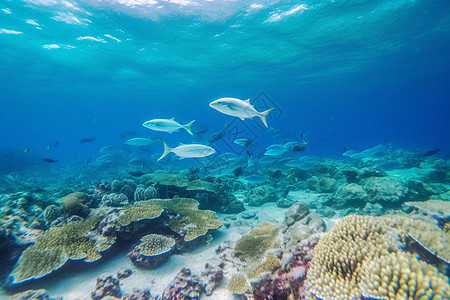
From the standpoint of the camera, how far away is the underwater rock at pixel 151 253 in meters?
4.00

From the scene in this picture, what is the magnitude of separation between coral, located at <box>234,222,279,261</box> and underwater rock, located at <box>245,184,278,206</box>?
373 centimetres

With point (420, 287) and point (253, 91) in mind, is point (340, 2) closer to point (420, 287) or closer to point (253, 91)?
point (420, 287)

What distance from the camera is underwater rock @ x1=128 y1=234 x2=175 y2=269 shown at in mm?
4000

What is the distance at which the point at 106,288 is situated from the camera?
3.33 metres

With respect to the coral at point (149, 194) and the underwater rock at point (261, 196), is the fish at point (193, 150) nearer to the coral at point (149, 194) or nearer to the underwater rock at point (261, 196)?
the coral at point (149, 194)

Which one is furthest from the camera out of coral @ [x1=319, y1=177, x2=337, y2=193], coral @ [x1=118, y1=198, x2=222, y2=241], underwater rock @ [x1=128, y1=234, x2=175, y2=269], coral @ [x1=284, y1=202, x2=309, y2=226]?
coral @ [x1=319, y1=177, x2=337, y2=193]

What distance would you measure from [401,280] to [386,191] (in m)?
6.34

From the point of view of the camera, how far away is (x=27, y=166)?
2852 centimetres

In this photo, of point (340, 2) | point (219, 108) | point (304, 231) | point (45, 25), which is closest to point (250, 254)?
point (304, 231)

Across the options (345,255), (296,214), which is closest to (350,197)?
(296,214)

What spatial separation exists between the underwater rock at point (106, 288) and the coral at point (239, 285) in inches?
77.8

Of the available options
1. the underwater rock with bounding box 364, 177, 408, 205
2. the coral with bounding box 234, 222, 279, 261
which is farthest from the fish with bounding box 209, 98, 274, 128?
the underwater rock with bounding box 364, 177, 408, 205

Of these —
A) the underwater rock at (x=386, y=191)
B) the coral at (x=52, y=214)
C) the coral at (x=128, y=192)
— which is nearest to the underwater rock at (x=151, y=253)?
the coral at (x=52, y=214)

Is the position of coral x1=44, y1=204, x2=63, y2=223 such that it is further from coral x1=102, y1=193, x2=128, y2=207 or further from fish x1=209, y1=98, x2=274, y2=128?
fish x1=209, y1=98, x2=274, y2=128
